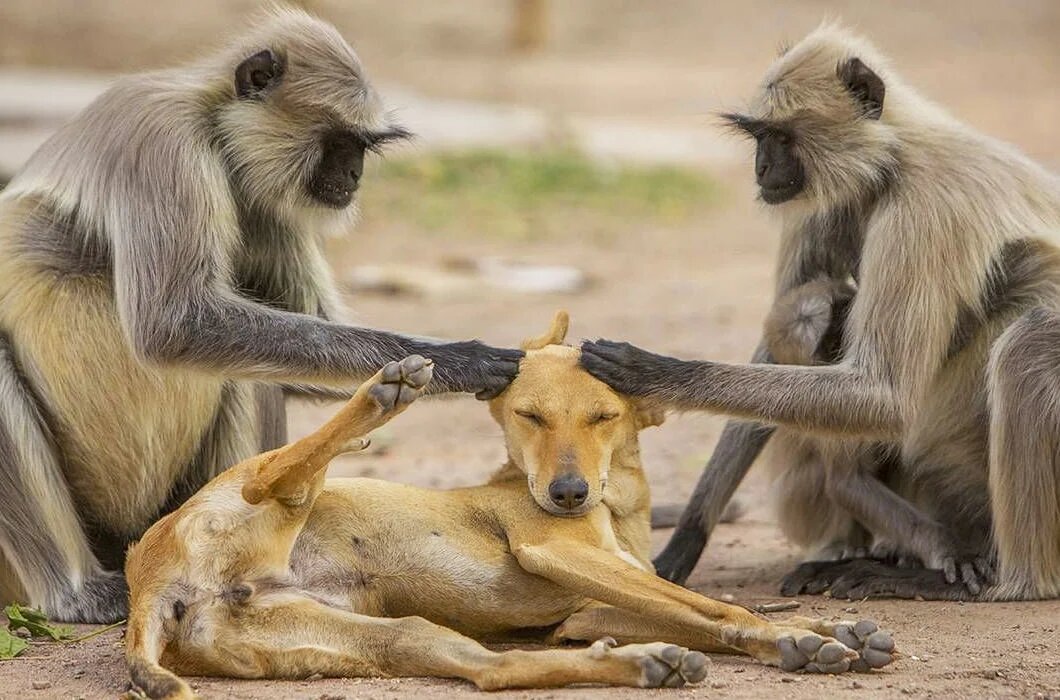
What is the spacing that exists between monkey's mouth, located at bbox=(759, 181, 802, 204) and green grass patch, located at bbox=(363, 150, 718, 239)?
824cm

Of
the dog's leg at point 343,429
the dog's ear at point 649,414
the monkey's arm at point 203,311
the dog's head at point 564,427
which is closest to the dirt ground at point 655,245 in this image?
the dog's leg at point 343,429

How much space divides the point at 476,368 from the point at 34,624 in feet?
5.01

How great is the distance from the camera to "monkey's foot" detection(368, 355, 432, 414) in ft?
13.6

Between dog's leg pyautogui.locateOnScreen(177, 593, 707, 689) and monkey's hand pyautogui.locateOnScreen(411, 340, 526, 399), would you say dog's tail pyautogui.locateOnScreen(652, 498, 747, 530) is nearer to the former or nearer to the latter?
monkey's hand pyautogui.locateOnScreen(411, 340, 526, 399)

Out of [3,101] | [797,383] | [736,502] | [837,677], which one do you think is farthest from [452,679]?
[3,101]

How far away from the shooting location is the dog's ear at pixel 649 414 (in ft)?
16.0

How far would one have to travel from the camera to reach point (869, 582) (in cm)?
545

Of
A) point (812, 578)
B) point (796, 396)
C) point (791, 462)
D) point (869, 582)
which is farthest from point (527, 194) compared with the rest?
point (796, 396)

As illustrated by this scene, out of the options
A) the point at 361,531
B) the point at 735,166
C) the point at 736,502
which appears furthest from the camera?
the point at 735,166

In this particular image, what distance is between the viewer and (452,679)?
13.4 ft

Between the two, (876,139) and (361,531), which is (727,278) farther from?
(361,531)

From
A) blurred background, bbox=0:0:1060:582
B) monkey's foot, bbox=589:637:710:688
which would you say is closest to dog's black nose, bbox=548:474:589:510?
monkey's foot, bbox=589:637:710:688

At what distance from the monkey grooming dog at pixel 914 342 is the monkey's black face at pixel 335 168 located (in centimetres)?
116

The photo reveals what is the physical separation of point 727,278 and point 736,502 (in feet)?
17.0
